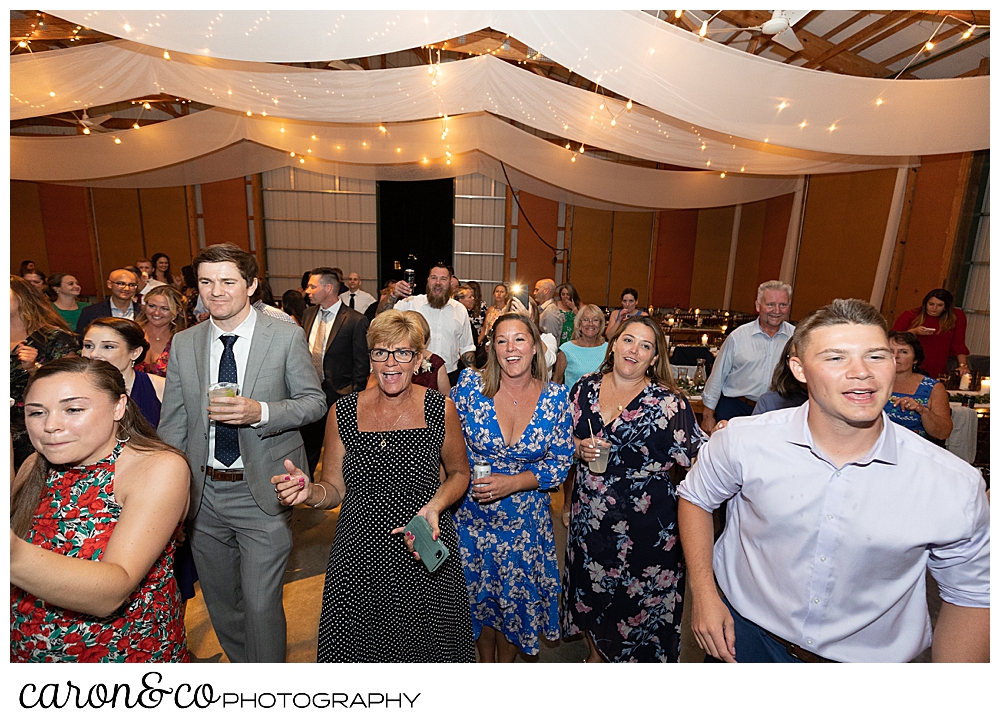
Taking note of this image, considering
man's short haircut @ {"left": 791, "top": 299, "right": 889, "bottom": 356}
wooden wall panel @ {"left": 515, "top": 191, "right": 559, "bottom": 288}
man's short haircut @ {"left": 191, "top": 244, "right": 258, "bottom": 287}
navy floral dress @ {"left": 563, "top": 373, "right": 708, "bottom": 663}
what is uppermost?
wooden wall panel @ {"left": 515, "top": 191, "right": 559, "bottom": 288}

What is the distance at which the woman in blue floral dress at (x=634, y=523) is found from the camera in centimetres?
205

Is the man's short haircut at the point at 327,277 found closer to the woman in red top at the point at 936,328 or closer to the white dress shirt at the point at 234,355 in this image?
the white dress shirt at the point at 234,355

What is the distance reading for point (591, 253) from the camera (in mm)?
12258

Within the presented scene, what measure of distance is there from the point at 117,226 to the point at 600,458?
14289mm

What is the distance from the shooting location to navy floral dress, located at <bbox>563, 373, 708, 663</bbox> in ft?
6.72

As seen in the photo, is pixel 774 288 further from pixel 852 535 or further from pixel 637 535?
pixel 852 535

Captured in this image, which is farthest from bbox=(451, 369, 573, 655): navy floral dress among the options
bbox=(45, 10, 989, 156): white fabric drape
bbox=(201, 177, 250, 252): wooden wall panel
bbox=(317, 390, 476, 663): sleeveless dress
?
bbox=(201, 177, 250, 252): wooden wall panel

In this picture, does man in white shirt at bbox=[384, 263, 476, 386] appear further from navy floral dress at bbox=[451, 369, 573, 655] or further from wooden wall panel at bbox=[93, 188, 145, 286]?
wooden wall panel at bbox=[93, 188, 145, 286]

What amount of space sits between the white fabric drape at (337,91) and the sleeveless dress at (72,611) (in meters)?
3.10

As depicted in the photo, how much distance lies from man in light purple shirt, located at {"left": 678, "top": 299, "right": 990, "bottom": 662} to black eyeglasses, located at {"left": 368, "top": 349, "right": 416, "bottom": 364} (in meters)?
1.02

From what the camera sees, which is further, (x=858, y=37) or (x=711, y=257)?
(x=711, y=257)

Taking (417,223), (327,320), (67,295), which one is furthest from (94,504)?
(417,223)

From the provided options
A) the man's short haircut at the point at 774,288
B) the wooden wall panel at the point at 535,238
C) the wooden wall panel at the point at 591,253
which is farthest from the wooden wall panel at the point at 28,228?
the man's short haircut at the point at 774,288

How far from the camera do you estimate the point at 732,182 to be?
20.4 ft
